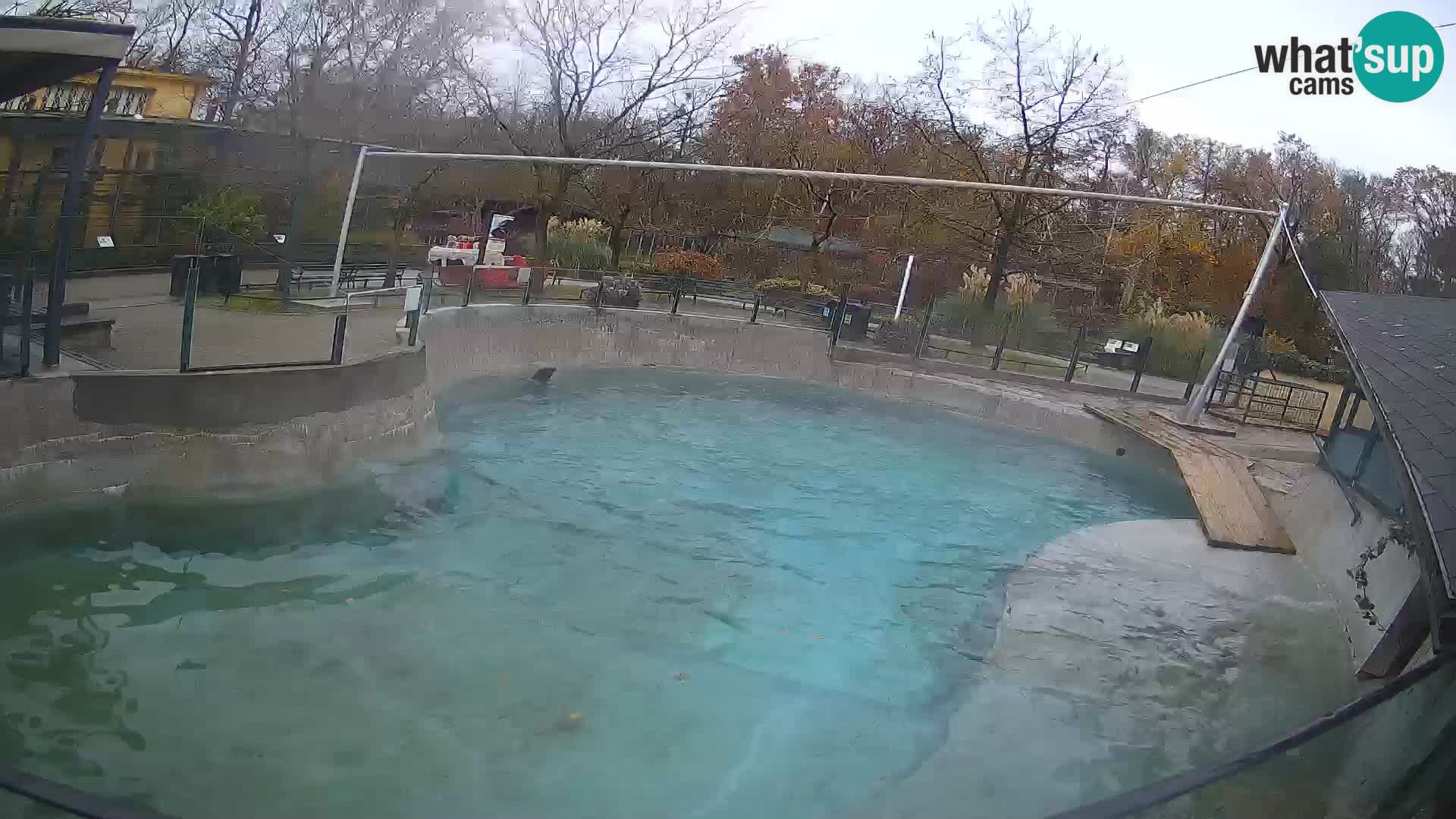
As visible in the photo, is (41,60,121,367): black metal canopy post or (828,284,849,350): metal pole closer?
(41,60,121,367): black metal canopy post

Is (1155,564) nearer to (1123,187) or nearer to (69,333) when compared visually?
(69,333)

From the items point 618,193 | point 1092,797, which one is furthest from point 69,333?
point 618,193

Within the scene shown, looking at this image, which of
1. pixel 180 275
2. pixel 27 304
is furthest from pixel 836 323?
pixel 27 304

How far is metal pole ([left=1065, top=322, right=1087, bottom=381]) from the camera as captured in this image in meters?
19.0

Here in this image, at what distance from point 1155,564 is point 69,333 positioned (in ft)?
31.9

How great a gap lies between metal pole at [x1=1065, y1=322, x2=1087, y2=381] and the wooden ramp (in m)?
4.35

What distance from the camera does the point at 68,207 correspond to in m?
7.40

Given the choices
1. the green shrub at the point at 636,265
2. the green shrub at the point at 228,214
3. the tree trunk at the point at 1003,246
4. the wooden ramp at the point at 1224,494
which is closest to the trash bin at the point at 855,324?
the tree trunk at the point at 1003,246

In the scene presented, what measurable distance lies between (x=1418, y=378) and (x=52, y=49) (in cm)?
844

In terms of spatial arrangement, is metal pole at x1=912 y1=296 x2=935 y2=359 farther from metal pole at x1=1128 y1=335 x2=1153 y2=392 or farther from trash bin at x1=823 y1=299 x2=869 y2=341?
metal pole at x1=1128 y1=335 x2=1153 y2=392

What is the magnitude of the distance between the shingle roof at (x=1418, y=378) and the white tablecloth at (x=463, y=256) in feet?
50.4

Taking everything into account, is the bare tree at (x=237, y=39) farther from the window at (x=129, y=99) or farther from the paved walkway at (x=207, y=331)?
the paved walkway at (x=207, y=331)

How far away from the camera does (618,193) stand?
2609 centimetres

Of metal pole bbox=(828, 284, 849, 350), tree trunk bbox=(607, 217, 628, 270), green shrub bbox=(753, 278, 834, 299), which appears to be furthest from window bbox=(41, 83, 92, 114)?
green shrub bbox=(753, 278, 834, 299)
